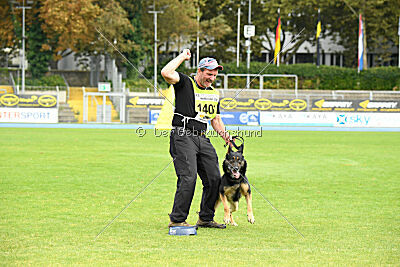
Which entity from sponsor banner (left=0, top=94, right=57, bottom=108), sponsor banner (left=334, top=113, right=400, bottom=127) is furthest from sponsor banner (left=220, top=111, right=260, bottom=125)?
sponsor banner (left=0, top=94, right=57, bottom=108)

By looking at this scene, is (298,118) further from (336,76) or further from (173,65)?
(173,65)

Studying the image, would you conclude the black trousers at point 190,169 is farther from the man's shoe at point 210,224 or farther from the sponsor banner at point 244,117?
the sponsor banner at point 244,117

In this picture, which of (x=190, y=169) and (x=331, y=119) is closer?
(x=190, y=169)

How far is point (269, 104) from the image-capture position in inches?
1672

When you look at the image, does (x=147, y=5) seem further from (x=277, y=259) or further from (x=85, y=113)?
(x=277, y=259)

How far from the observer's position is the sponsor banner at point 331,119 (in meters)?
41.1

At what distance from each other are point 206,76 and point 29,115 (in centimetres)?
3494

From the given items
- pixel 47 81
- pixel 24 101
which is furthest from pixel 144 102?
pixel 47 81

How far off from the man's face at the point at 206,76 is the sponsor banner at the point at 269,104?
3357 cm

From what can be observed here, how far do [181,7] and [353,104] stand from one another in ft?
67.2

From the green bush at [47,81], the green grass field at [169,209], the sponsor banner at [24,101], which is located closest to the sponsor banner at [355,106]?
the sponsor banner at [24,101]

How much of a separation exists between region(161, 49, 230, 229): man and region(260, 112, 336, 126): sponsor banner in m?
32.7

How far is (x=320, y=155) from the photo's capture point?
21578 mm

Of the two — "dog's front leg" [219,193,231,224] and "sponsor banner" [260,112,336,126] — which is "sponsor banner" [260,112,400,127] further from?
"dog's front leg" [219,193,231,224]
